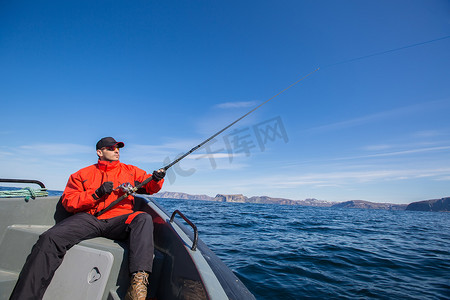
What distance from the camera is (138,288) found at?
6.31 ft

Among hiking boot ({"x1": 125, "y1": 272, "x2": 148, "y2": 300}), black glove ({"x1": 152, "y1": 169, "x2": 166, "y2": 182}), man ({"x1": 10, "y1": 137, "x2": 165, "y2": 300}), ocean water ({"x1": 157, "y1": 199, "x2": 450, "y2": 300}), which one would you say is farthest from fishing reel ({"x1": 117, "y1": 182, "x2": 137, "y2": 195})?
ocean water ({"x1": 157, "y1": 199, "x2": 450, "y2": 300})

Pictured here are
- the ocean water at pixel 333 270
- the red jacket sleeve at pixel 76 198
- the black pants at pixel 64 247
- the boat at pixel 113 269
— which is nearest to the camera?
the boat at pixel 113 269

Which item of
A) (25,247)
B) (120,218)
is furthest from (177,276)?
(25,247)

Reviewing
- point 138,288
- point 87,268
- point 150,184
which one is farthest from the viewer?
point 150,184

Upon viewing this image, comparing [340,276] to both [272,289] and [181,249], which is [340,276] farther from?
[181,249]

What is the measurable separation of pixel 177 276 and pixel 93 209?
153 cm

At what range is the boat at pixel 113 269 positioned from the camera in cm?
180

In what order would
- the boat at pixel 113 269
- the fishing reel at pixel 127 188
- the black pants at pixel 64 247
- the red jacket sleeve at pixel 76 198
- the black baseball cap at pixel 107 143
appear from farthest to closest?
the black baseball cap at pixel 107 143 < the fishing reel at pixel 127 188 < the red jacket sleeve at pixel 76 198 < the black pants at pixel 64 247 < the boat at pixel 113 269

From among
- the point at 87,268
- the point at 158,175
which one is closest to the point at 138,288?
the point at 87,268

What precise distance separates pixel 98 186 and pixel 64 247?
0.82 metres

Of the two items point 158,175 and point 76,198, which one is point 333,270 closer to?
point 158,175

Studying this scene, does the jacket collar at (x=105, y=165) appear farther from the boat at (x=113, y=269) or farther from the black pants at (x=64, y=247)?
the boat at (x=113, y=269)

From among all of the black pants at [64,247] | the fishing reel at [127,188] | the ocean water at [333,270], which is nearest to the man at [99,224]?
the black pants at [64,247]

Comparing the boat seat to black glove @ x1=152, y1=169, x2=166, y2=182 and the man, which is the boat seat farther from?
black glove @ x1=152, y1=169, x2=166, y2=182
